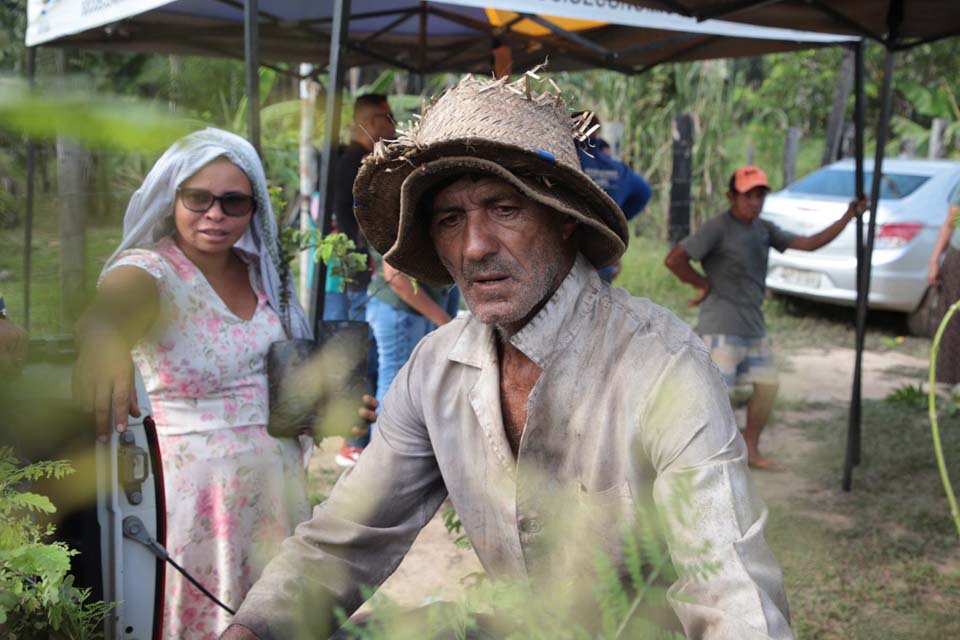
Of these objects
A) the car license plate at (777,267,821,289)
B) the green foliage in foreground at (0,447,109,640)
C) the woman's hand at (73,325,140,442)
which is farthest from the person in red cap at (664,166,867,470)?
the green foliage in foreground at (0,447,109,640)

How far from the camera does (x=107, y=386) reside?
1.79 meters

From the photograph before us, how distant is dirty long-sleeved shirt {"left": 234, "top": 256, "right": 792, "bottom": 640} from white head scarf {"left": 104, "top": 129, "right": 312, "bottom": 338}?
3.11 feet

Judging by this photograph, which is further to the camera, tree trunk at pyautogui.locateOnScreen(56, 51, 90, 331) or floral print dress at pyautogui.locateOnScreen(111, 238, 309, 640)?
floral print dress at pyautogui.locateOnScreen(111, 238, 309, 640)

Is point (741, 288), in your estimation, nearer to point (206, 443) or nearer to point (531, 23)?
point (531, 23)

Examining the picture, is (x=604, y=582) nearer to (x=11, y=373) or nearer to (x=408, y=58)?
(x=11, y=373)

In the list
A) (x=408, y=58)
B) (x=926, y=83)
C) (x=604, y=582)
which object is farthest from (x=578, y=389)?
(x=926, y=83)

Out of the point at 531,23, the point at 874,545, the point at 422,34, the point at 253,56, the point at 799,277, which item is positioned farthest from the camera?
the point at 799,277

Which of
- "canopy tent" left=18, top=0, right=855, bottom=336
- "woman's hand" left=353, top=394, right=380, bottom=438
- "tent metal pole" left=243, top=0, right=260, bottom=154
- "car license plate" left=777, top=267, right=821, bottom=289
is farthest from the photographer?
"car license plate" left=777, top=267, right=821, bottom=289

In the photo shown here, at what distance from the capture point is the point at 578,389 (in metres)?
1.74

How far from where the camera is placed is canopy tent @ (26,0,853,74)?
5488 mm

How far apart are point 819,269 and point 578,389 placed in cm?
843

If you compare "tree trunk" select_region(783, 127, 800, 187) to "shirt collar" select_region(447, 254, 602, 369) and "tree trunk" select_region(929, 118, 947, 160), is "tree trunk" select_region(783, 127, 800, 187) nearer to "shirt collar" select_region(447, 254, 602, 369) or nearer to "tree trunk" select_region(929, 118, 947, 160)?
"tree trunk" select_region(929, 118, 947, 160)

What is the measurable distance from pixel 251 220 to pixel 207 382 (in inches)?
20.8

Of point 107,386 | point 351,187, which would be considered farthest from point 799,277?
point 107,386
